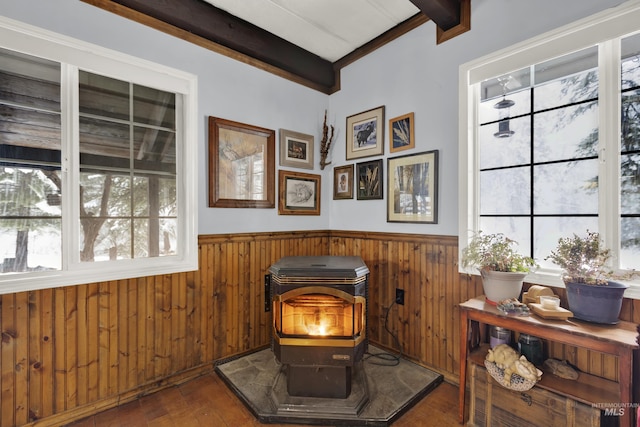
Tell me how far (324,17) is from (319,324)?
2295 millimetres

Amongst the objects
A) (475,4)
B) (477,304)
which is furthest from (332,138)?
(477,304)

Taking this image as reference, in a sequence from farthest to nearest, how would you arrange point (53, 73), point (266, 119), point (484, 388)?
point (266, 119)
point (53, 73)
point (484, 388)

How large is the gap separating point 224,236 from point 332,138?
1489mm

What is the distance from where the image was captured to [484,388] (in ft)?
5.36

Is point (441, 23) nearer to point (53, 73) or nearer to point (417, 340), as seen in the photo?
point (417, 340)

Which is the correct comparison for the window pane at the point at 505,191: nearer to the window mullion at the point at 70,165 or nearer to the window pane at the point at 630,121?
the window pane at the point at 630,121

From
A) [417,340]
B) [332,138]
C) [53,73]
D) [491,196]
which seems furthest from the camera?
[332,138]

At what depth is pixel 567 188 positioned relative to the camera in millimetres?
1730

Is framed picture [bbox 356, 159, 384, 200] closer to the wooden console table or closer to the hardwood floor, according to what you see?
the wooden console table

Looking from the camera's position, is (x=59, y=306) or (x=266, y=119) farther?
(x=266, y=119)

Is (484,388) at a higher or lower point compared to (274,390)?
higher

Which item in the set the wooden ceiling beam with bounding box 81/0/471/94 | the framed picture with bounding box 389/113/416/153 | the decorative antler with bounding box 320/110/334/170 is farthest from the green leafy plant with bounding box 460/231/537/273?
the decorative antler with bounding box 320/110/334/170

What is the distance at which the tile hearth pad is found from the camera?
172 centimetres

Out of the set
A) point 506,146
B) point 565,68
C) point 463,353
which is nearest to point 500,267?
point 463,353
